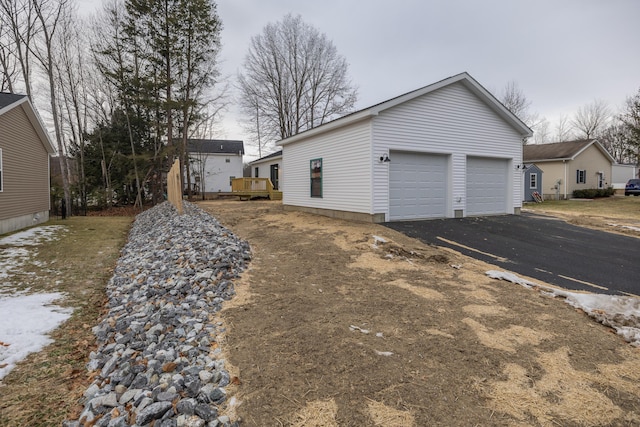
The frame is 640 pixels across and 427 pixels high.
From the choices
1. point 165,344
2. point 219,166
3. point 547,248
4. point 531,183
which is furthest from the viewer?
point 219,166

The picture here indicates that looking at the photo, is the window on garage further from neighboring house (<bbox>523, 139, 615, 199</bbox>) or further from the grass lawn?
neighboring house (<bbox>523, 139, 615, 199</bbox>)

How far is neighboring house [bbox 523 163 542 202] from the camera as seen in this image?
74.8ft

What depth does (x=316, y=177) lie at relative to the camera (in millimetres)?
11859

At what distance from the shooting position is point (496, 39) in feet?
45.1

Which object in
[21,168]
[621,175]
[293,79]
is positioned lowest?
[21,168]

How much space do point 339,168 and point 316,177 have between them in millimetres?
1474

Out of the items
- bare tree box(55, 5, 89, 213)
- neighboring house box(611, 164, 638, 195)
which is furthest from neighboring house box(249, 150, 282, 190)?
neighboring house box(611, 164, 638, 195)

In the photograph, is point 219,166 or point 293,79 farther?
point 219,166

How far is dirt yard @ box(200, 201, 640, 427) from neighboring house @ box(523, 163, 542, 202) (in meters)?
21.5

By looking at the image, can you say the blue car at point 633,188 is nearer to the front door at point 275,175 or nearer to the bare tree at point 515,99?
the bare tree at point 515,99

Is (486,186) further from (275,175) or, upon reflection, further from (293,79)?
(293,79)

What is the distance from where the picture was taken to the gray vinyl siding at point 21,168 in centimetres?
1001

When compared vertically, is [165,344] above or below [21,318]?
above

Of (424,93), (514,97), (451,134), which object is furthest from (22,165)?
(514,97)
